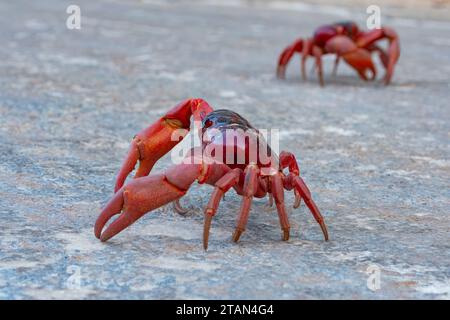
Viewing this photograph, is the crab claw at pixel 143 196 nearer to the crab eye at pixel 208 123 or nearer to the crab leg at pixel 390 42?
the crab eye at pixel 208 123

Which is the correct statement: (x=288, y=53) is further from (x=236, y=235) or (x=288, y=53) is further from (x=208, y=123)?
(x=236, y=235)

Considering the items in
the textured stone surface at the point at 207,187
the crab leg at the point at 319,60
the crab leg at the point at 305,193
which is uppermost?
the crab leg at the point at 319,60

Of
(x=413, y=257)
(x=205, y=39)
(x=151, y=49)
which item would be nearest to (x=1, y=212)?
(x=413, y=257)

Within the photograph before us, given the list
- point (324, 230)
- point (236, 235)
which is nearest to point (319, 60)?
point (324, 230)

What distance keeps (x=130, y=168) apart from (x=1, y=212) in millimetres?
558

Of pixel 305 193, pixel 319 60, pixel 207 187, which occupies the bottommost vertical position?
pixel 207 187

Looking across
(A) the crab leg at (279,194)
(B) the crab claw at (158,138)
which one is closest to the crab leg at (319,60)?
(B) the crab claw at (158,138)

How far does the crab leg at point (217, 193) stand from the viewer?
3.26 m

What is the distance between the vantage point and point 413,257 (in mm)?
3414

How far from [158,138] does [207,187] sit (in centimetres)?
48

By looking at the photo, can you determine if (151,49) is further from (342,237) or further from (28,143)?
(342,237)

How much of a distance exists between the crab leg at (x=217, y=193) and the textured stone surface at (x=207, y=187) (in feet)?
0.37

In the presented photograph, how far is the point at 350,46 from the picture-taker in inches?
293

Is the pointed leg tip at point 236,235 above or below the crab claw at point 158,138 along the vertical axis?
below
